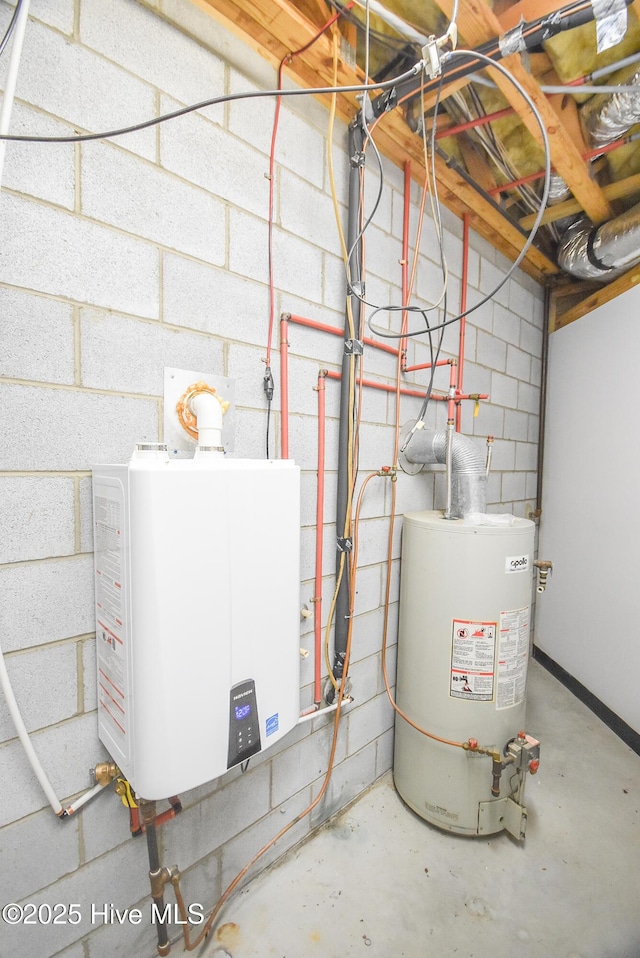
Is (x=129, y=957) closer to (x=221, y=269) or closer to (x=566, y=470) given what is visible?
(x=221, y=269)

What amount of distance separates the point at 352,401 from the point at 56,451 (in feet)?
2.68

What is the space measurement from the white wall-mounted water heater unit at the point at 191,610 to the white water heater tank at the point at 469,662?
0.65 metres

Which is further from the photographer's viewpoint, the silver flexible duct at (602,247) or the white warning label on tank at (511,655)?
the silver flexible duct at (602,247)

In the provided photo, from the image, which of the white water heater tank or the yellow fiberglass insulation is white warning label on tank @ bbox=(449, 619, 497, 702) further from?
the yellow fiberglass insulation

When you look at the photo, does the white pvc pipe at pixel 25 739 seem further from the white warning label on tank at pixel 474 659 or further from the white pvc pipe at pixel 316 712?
the white warning label on tank at pixel 474 659

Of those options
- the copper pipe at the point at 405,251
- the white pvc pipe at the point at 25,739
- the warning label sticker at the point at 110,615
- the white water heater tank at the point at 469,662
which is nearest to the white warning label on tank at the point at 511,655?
the white water heater tank at the point at 469,662

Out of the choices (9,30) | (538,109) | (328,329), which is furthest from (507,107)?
(9,30)

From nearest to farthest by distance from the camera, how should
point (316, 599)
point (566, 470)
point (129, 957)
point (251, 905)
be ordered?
point (129, 957) → point (251, 905) → point (316, 599) → point (566, 470)

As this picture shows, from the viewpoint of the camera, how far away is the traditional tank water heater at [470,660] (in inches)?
49.7

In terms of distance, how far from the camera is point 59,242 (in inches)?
30.9

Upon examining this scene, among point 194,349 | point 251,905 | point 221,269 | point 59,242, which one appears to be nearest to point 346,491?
point 194,349

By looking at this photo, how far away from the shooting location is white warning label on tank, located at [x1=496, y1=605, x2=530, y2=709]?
127 cm

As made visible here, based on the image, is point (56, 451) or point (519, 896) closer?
point (56, 451)

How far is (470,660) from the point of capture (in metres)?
1.27
